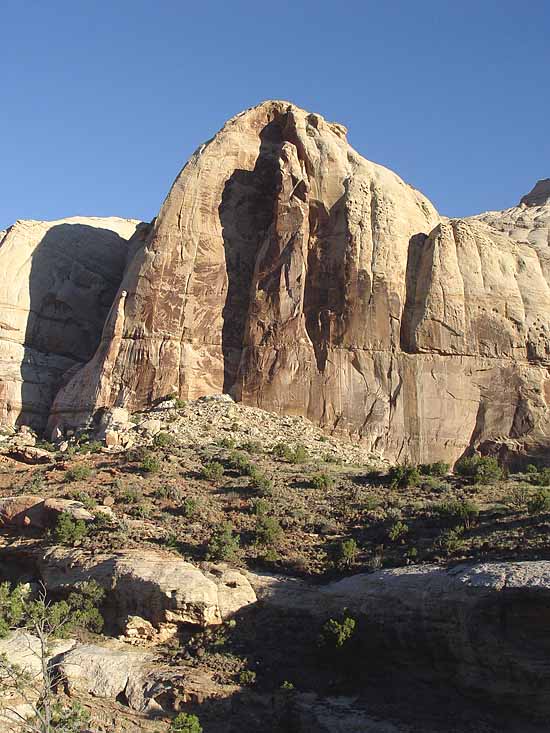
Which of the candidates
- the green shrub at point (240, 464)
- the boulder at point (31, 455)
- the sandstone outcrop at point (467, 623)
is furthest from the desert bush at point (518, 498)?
the boulder at point (31, 455)

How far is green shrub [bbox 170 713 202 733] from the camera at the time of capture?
Result: 58.4 ft

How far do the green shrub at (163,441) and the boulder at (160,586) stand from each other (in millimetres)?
8215

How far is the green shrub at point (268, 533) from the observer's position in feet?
81.7

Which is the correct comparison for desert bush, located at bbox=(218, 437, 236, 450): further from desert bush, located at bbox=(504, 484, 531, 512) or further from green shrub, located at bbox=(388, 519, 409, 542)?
desert bush, located at bbox=(504, 484, 531, 512)

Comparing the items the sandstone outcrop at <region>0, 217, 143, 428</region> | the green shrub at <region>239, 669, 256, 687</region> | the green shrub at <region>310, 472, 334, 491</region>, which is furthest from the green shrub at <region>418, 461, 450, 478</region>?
the sandstone outcrop at <region>0, 217, 143, 428</region>

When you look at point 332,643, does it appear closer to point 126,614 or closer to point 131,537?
point 126,614

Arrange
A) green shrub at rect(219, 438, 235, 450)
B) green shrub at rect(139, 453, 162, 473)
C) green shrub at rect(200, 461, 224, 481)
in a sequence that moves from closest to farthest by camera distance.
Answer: green shrub at rect(200, 461, 224, 481) → green shrub at rect(139, 453, 162, 473) → green shrub at rect(219, 438, 235, 450)

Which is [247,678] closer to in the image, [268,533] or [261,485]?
[268,533]

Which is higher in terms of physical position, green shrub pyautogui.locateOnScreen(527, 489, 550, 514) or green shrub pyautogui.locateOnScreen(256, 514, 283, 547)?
green shrub pyautogui.locateOnScreen(527, 489, 550, 514)

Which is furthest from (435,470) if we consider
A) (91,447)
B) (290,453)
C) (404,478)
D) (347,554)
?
(91,447)

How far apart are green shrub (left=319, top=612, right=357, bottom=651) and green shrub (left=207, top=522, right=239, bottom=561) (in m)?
4.35

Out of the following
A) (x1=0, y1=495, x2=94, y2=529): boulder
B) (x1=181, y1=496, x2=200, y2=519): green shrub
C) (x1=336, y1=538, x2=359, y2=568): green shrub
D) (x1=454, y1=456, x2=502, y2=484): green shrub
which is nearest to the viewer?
(x1=336, y1=538, x2=359, y2=568): green shrub

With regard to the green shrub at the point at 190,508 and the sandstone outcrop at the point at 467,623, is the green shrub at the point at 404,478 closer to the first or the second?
the green shrub at the point at 190,508

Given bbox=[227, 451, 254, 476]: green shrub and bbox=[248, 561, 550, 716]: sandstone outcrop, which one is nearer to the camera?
bbox=[248, 561, 550, 716]: sandstone outcrop
